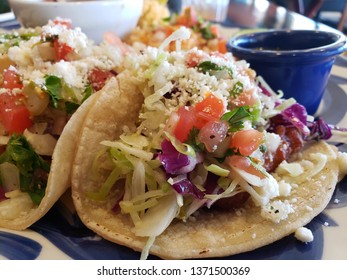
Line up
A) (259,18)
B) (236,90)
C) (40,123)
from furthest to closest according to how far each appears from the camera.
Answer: (259,18)
(40,123)
(236,90)

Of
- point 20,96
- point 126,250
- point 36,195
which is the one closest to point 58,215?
point 36,195

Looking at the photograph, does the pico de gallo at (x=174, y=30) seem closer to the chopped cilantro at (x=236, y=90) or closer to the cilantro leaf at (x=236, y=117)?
the chopped cilantro at (x=236, y=90)

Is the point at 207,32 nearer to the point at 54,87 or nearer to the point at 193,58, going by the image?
the point at 193,58

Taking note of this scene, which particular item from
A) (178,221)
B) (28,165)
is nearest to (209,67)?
(178,221)

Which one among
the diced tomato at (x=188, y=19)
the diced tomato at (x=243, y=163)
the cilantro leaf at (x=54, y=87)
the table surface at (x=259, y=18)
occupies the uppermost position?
the cilantro leaf at (x=54, y=87)

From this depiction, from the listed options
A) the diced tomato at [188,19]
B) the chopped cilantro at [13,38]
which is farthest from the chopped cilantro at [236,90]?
the diced tomato at [188,19]

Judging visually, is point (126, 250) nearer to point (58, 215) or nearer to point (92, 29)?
point (58, 215)
